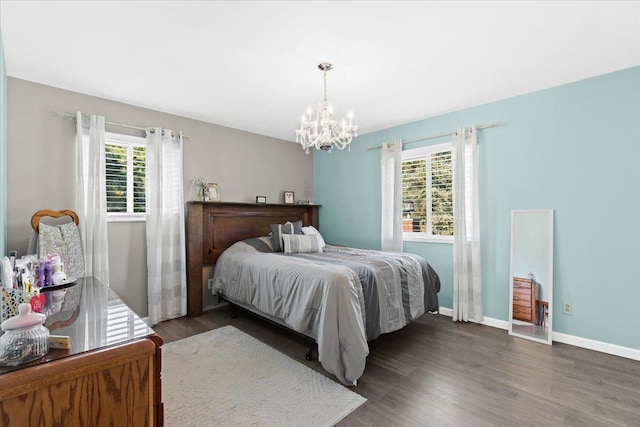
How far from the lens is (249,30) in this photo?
6.93 feet

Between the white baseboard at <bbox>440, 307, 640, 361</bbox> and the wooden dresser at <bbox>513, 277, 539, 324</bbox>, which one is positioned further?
the wooden dresser at <bbox>513, 277, 539, 324</bbox>

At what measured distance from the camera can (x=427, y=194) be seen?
402cm

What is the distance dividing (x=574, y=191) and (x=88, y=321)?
3966 mm

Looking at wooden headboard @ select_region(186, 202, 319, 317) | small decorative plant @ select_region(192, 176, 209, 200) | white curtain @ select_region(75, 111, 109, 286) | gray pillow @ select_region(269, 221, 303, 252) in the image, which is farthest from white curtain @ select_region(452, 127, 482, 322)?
white curtain @ select_region(75, 111, 109, 286)

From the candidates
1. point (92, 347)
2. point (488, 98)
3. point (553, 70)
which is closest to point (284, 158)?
point (488, 98)

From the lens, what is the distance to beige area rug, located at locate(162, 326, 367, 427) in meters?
1.87

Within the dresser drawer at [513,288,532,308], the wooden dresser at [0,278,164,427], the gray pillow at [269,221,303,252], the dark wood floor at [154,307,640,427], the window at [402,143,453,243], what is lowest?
the dark wood floor at [154,307,640,427]

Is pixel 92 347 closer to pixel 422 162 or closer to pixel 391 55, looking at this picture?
pixel 391 55

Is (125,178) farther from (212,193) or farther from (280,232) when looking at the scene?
(280,232)

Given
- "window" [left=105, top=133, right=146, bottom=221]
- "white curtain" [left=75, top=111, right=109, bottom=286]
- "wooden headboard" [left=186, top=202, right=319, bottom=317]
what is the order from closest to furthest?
"white curtain" [left=75, top=111, right=109, bottom=286]
"window" [left=105, top=133, right=146, bottom=221]
"wooden headboard" [left=186, top=202, right=319, bottom=317]

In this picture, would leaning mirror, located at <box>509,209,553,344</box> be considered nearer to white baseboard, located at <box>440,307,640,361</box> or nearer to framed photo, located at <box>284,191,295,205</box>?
white baseboard, located at <box>440,307,640,361</box>

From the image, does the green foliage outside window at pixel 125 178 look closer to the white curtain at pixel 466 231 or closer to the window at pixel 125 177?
the window at pixel 125 177

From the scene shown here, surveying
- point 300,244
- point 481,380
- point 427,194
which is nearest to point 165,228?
point 300,244

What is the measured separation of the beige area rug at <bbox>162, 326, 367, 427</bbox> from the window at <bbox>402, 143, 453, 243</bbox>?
2442mm
